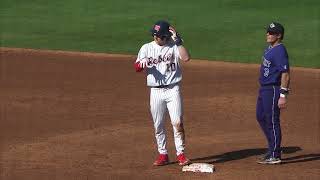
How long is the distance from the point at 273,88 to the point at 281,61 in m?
0.44

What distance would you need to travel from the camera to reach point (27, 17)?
2753 cm

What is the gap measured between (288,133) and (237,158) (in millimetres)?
1996

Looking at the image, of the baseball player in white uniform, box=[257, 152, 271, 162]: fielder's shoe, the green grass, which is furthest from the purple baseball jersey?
the green grass

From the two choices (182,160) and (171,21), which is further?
(171,21)

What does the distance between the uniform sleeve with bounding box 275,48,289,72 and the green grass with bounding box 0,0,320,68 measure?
8.87 meters

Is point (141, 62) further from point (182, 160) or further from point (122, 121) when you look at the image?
point (122, 121)

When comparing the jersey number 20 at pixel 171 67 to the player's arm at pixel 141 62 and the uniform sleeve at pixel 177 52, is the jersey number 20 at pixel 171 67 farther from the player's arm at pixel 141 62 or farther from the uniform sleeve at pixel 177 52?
the player's arm at pixel 141 62

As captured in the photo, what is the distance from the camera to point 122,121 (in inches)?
593

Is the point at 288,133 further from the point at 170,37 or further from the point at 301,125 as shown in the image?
the point at 170,37

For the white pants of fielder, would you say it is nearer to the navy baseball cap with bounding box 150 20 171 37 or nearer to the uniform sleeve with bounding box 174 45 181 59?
the uniform sleeve with bounding box 174 45 181 59

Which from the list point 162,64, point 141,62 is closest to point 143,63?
point 141,62

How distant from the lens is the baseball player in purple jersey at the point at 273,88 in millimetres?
11852

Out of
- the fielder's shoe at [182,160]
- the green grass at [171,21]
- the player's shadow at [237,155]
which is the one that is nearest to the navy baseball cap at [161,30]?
the fielder's shoe at [182,160]

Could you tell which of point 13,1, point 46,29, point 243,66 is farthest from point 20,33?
point 243,66
